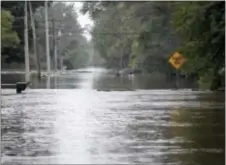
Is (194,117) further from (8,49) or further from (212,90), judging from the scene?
(8,49)

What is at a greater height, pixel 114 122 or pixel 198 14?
pixel 198 14

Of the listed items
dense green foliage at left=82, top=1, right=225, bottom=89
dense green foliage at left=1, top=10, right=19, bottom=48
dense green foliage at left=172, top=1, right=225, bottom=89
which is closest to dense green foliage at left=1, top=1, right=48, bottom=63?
dense green foliage at left=1, top=10, right=19, bottom=48

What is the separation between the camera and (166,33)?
177ft

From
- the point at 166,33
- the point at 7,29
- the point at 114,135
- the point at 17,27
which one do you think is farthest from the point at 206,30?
the point at 17,27

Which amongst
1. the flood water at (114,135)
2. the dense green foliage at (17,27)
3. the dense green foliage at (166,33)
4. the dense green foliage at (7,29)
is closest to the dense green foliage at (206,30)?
the dense green foliage at (166,33)

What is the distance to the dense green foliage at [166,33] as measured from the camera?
644 inches

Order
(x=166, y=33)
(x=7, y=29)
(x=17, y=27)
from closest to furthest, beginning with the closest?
(x=166, y=33)
(x=7, y=29)
(x=17, y=27)

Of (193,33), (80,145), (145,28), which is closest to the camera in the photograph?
(80,145)

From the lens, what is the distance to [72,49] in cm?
12775

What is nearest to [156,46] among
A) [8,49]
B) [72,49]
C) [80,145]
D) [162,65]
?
[162,65]

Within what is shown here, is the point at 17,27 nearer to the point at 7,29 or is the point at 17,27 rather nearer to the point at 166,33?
the point at 7,29

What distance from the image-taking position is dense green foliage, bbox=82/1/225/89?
16.4 meters

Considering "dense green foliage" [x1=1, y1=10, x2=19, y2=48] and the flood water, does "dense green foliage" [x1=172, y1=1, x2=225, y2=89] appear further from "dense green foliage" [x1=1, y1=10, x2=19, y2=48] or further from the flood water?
"dense green foliage" [x1=1, y1=10, x2=19, y2=48]

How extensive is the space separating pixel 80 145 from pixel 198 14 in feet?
23.6
